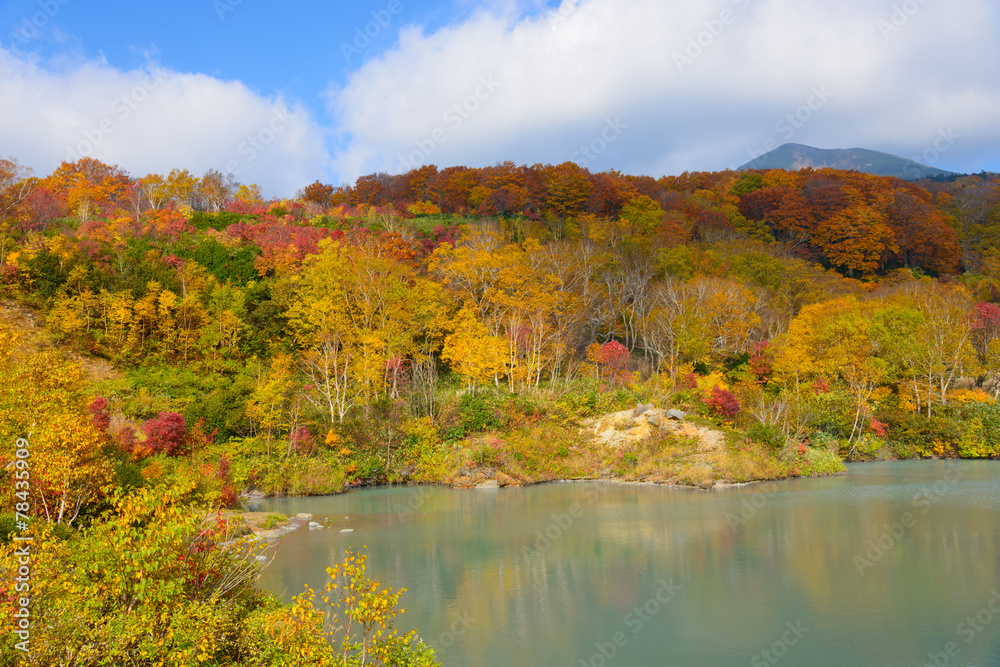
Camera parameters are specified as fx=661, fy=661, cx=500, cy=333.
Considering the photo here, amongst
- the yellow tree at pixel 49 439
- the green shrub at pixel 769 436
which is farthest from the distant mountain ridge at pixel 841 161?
the yellow tree at pixel 49 439

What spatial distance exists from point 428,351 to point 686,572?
22633 mm

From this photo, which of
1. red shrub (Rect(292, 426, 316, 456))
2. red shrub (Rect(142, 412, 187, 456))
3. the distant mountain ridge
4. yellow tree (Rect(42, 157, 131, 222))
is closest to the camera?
red shrub (Rect(142, 412, 187, 456))

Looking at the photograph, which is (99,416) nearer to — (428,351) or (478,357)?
(478,357)

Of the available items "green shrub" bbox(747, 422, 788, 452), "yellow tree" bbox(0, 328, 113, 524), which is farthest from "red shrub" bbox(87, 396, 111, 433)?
"green shrub" bbox(747, 422, 788, 452)

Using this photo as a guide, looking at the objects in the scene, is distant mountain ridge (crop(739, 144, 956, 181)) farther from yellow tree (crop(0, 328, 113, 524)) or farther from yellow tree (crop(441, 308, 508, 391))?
yellow tree (crop(0, 328, 113, 524))

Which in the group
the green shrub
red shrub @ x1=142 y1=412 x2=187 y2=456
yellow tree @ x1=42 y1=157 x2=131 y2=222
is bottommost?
the green shrub

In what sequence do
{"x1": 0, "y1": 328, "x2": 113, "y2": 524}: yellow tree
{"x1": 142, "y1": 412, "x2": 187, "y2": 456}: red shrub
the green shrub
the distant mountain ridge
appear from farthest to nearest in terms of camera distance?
the distant mountain ridge < the green shrub < {"x1": 142, "y1": 412, "x2": 187, "y2": 456}: red shrub < {"x1": 0, "y1": 328, "x2": 113, "y2": 524}: yellow tree

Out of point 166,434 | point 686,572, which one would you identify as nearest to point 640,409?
point 686,572

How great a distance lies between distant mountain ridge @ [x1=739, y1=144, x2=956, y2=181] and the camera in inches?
5379

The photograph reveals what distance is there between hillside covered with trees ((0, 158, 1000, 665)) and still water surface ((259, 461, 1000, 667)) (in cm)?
374

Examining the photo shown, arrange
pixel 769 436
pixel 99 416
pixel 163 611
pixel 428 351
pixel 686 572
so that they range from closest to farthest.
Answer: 1. pixel 163 611
2. pixel 686 572
3. pixel 99 416
4. pixel 769 436
5. pixel 428 351

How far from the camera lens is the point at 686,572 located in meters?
13.0

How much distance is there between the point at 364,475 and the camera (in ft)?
83.1

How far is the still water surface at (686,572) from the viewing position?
942cm
